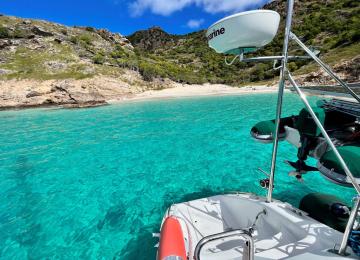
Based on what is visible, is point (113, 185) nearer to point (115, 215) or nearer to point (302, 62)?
point (115, 215)

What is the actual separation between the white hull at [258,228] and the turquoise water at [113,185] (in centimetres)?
131

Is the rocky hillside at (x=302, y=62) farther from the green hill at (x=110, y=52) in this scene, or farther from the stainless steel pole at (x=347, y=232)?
the stainless steel pole at (x=347, y=232)

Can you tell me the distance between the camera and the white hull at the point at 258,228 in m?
2.70

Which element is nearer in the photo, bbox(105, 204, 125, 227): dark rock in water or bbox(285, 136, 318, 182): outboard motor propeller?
bbox(285, 136, 318, 182): outboard motor propeller

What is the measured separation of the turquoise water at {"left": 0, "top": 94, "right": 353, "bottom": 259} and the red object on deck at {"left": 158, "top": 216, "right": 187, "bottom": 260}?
129 cm

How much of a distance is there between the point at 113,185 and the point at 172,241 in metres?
5.19

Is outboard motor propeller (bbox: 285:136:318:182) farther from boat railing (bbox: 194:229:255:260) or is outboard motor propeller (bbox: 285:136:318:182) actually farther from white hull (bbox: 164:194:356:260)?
boat railing (bbox: 194:229:255:260)

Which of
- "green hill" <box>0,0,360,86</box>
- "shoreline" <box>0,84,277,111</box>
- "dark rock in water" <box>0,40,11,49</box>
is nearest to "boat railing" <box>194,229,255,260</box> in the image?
"green hill" <box>0,0,360,86</box>

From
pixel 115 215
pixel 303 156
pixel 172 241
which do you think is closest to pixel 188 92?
pixel 115 215

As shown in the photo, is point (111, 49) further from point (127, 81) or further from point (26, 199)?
point (26, 199)

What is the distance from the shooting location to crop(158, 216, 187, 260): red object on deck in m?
2.95

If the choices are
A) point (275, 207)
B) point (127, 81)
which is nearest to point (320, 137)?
point (275, 207)

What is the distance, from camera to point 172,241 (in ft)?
10.6

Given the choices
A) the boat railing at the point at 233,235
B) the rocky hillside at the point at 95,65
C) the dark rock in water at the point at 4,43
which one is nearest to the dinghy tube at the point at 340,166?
the boat railing at the point at 233,235
